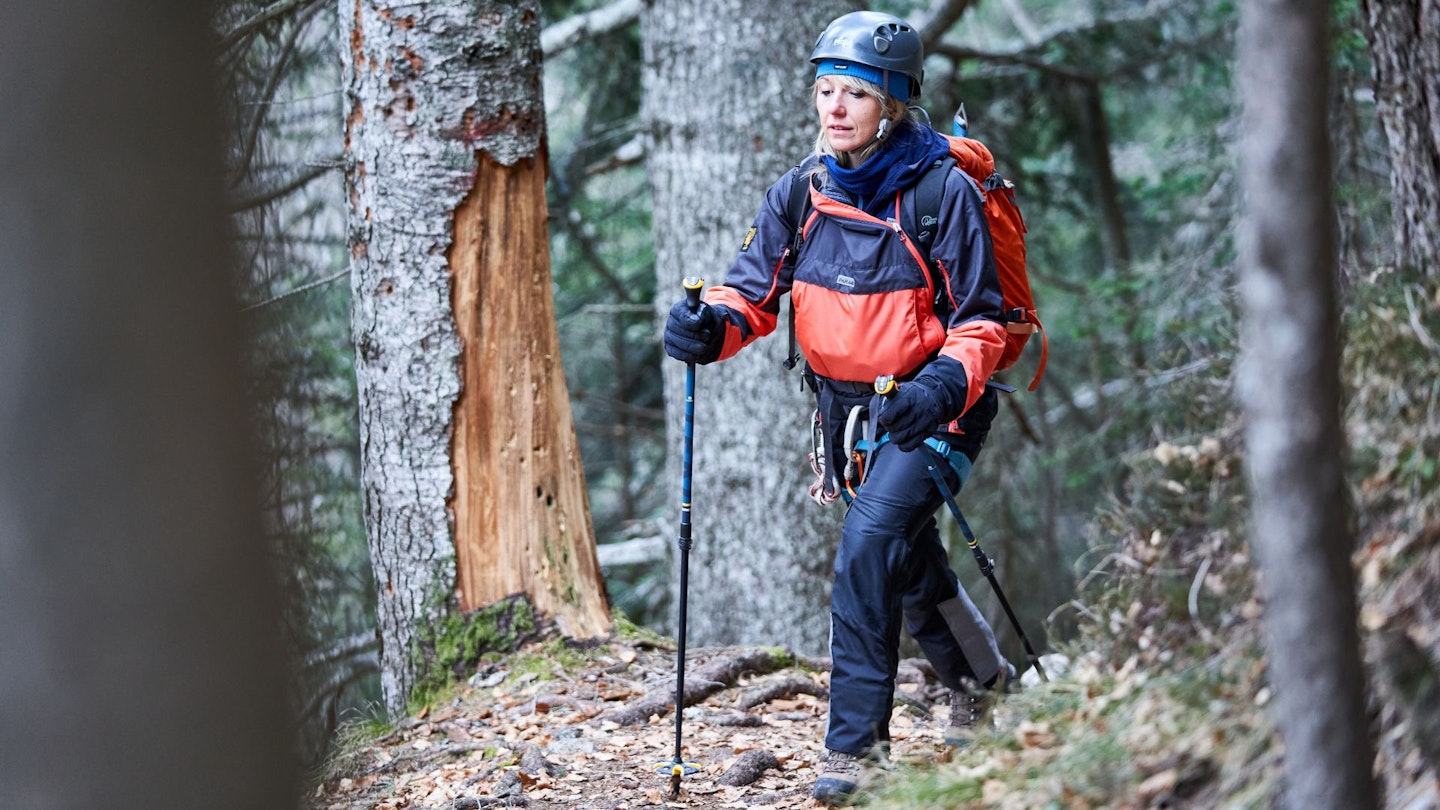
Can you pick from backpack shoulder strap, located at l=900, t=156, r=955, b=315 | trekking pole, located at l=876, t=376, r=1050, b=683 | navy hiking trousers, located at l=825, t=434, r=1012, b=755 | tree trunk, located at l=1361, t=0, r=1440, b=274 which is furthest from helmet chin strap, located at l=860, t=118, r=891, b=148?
tree trunk, located at l=1361, t=0, r=1440, b=274

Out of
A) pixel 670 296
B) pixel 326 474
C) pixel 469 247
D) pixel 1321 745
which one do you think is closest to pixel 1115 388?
pixel 670 296

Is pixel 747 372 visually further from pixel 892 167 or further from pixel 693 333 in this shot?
pixel 892 167

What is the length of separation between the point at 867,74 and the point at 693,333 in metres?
1.13

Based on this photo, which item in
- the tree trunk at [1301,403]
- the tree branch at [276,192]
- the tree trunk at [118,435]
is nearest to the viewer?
the tree trunk at [118,435]

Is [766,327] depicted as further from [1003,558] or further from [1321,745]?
[1003,558]

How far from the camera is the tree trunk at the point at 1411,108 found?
3.80 meters

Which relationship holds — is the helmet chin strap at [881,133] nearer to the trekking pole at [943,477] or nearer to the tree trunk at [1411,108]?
the trekking pole at [943,477]

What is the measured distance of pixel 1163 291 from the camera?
399 inches

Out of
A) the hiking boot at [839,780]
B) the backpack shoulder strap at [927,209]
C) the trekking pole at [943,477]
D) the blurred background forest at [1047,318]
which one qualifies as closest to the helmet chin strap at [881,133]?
the backpack shoulder strap at [927,209]

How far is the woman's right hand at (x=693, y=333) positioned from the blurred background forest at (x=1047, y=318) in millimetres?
1469

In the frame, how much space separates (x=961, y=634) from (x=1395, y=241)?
6.69 feet

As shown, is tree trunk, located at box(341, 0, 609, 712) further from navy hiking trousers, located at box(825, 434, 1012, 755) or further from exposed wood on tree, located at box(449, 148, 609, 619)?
navy hiking trousers, located at box(825, 434, 1012, 755)

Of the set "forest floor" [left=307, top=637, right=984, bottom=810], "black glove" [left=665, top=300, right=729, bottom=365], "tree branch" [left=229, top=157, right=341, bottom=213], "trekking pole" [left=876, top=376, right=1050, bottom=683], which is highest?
"tree branch" [left=229, top=157, right=341, bottom=213]

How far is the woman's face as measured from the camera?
449 cm
